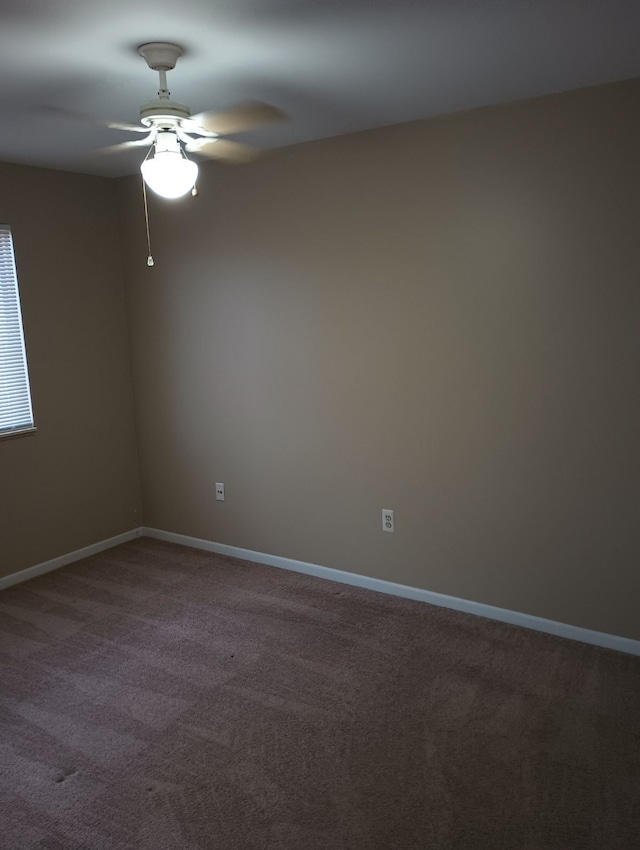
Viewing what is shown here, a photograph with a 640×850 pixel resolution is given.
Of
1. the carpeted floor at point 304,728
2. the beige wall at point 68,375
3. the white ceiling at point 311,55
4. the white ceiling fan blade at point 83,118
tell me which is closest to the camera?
the white ceiling at point 311,55

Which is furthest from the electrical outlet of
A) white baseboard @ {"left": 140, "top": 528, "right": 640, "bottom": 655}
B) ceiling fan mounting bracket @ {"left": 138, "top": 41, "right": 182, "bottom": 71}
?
ceiling fan mounting bracket @ {"left": 138, "top": 41, "right": 182, "bottom": 71}

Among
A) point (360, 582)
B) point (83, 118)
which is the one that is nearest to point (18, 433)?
point (83, 118)

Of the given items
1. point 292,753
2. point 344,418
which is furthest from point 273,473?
point 292,753

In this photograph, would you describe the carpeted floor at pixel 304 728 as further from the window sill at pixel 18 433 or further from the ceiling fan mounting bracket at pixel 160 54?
the ceiling fan mounting bracket at pixel 160 54

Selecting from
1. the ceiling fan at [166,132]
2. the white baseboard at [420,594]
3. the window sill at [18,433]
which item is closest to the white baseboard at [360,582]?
the white baseboard at [420,594]

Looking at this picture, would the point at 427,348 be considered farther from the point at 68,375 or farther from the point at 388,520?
the point at 68,375

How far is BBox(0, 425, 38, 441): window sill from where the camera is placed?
4098 mm

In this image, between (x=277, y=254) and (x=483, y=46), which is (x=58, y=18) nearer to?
(x=483, y=46)

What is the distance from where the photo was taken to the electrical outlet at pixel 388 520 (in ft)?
12.5

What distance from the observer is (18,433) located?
4164 millimetres

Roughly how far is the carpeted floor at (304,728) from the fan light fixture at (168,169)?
6.83 ft

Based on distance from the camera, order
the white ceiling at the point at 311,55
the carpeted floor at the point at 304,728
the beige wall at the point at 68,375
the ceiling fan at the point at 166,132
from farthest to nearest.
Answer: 1. the beige wall at the point at 68,375
2. the ceiling fan at the point at 166,132
3. the carpeted floor at the point at 304,728
4. the white ceiling at the point at 311,55

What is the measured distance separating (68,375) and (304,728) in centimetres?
277

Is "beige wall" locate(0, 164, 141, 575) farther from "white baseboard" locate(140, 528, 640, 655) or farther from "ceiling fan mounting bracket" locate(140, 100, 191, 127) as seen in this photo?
"ceiling fan mounting bracket" locate(140, 100, 191, 127)
